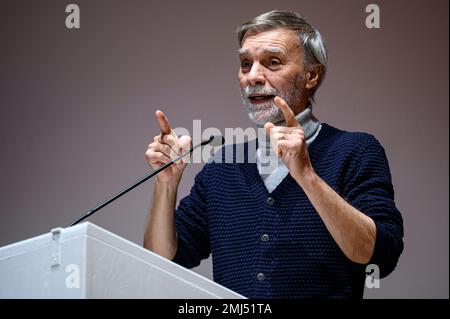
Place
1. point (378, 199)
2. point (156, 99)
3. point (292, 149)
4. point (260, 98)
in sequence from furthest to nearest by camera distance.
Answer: point (156, 99)
point (260, 98)
point (378, 199)
point (292, 149)

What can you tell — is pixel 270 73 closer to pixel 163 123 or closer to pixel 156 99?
pixel 163 123

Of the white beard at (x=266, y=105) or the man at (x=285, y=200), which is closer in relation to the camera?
the man at (x=285, y=200)

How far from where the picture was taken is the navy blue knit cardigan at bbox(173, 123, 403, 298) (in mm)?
1736

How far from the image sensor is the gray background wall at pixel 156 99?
275cm

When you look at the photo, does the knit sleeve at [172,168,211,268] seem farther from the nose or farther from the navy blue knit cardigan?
the nose

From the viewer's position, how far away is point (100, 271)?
128cm

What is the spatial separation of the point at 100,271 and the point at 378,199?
0.69 metres

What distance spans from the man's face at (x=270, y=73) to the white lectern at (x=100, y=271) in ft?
2.19

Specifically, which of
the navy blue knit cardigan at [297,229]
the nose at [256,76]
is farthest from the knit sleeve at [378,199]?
the nose at [256,76]

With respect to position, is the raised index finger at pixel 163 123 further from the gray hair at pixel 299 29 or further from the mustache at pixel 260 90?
the gray hair at pixel 299 29

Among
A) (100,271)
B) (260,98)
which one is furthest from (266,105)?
(100,271)

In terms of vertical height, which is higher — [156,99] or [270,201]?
[156,99]

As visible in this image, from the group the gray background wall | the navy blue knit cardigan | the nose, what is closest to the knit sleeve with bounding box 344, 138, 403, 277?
the navy blue knit cardigan
